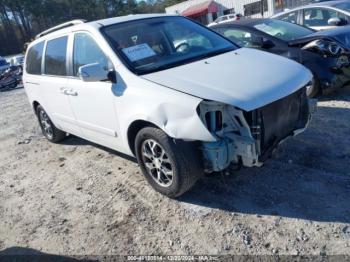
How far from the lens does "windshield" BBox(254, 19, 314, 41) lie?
6.67m

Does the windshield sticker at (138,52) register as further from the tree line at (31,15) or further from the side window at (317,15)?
the tree line at (31,15)

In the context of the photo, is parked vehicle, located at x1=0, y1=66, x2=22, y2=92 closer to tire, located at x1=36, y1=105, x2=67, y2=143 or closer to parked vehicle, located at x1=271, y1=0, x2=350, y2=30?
tire, located at x1=36, y1=105, x2=67, y2=143

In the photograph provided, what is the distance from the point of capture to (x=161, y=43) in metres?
4.32

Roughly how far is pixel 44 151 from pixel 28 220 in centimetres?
234

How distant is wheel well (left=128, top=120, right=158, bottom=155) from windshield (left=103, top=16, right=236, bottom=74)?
0.53 metres

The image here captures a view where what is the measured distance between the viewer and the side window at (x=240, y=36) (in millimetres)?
6679

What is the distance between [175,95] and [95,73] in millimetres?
1041

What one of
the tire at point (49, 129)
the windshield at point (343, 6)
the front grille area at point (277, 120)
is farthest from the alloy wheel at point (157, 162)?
the windshield at point (343, 6)

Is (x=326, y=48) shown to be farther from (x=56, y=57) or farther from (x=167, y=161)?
(x=56, y=57)

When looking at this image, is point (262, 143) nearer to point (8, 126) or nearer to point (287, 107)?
point (287, 107)

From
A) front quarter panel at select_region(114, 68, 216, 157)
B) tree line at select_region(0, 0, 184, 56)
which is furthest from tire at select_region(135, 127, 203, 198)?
tree line at select_region(0, 0, 184, 56)

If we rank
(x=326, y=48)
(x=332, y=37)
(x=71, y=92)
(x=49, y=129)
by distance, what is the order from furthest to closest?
(x=49, y=129), (x=332, y=37), (x=326, y=48), (x=71, y=92)

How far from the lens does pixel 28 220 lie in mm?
4129

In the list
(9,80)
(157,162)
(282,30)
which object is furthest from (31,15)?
(157,162)
